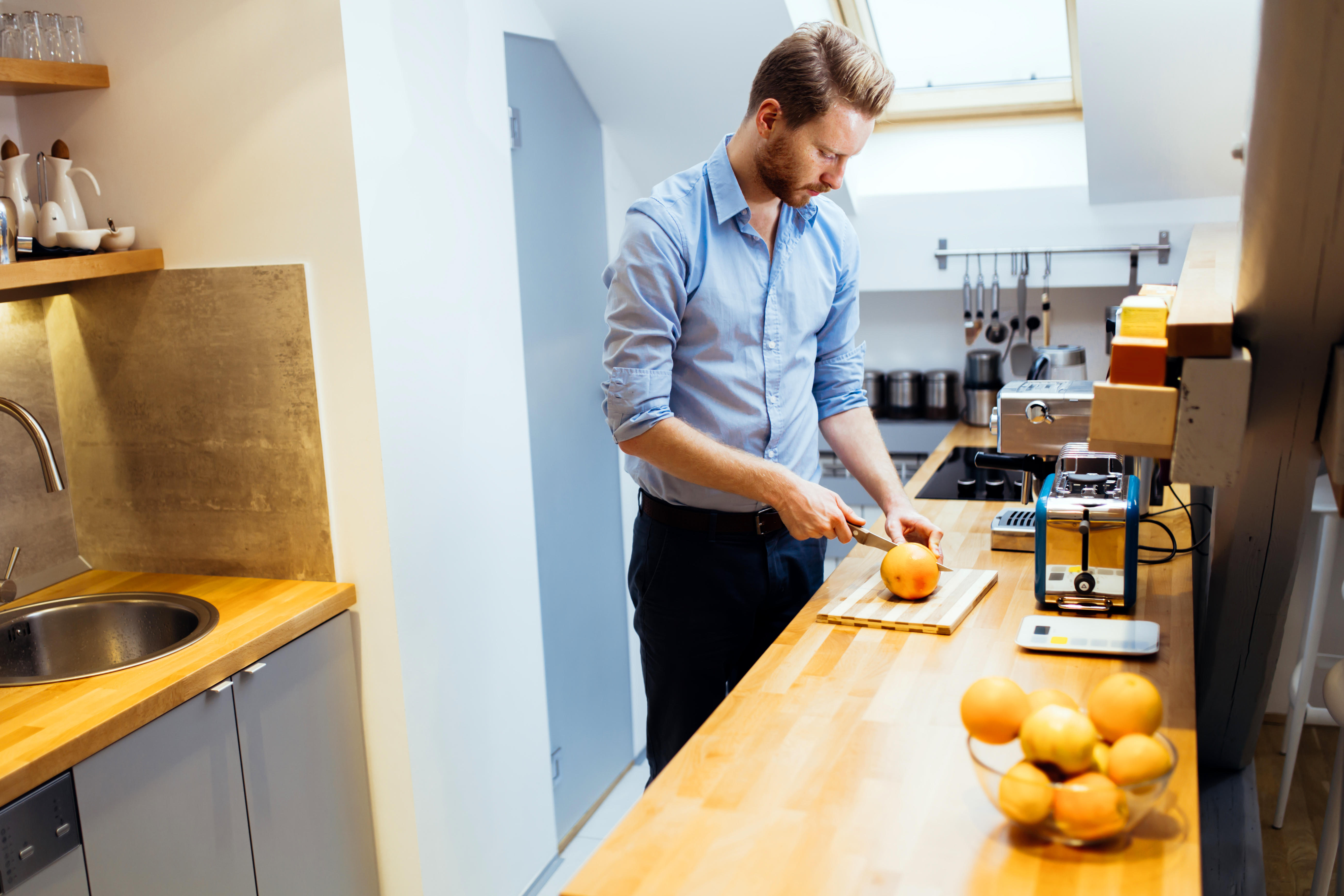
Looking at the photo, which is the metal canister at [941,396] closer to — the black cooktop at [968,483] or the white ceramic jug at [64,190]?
the black cooktop at [968,483]

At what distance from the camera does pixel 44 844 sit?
1.49 m

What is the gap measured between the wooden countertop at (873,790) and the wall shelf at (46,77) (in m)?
1.66

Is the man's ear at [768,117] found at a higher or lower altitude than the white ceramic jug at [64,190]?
higher

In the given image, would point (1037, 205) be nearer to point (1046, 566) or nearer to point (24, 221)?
point (1046, 566)

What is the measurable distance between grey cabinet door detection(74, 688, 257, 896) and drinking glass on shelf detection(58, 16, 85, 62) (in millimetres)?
1251

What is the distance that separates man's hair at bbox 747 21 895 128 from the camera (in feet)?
5.81

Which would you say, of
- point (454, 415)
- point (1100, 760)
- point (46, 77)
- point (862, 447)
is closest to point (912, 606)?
point (862, 447)

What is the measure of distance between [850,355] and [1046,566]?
628 millimetres

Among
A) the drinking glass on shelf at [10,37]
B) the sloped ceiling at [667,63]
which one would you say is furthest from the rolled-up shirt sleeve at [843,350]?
the drinking glass on shelf at [10,37]

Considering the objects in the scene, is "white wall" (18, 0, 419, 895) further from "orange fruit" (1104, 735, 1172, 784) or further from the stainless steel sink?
"orange fruit" (1104, 735, 1172, 784)

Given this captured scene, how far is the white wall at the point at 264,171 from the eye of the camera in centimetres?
197

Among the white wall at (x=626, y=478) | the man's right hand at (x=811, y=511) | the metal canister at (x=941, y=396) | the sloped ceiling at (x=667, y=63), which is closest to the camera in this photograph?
Answer: the man's right hand at (x=811, y=511)

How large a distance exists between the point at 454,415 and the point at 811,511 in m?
0.89

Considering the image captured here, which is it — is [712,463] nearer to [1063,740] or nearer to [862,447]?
[862,447]
